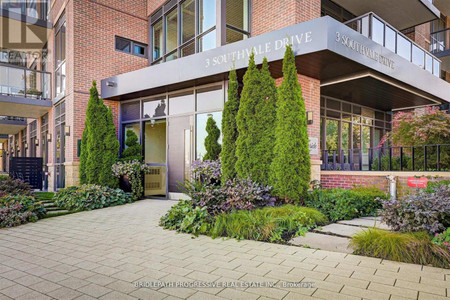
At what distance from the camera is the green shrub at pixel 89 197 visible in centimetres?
795

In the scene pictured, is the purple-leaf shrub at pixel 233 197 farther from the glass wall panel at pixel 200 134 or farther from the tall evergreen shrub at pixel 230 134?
the glass wall panel at pixel 200 134

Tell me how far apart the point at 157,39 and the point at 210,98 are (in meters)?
4.87

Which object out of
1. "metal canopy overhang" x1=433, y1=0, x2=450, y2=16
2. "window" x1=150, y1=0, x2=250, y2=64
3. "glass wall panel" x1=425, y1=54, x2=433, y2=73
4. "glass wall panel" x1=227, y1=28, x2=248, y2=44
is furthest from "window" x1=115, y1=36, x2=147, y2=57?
"metal canopy overhang" x1=433, y1=0, x2=450, y2=16

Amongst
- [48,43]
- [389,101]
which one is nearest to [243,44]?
[389,101]

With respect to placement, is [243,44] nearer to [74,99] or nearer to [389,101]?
[74,99]

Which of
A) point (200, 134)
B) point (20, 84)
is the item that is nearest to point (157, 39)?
point (200, 134)

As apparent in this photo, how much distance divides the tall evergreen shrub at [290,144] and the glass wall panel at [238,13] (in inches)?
118

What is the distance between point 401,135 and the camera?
8.70 metres

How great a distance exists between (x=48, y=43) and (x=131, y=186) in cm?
904

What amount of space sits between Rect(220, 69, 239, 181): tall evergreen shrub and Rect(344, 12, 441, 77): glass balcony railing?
4.05 metres

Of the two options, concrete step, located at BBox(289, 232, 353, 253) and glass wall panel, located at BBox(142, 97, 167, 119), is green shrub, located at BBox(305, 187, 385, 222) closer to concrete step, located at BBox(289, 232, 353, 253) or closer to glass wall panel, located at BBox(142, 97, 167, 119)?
concrete step, located at BBox(289, 232, 353, 253)

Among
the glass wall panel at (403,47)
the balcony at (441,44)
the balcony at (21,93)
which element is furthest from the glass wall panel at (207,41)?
the balcony at (441,44)

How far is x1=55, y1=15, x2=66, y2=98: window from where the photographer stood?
11.6 meters

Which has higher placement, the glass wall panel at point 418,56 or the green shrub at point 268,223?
the glass wall panel at point 418,56
